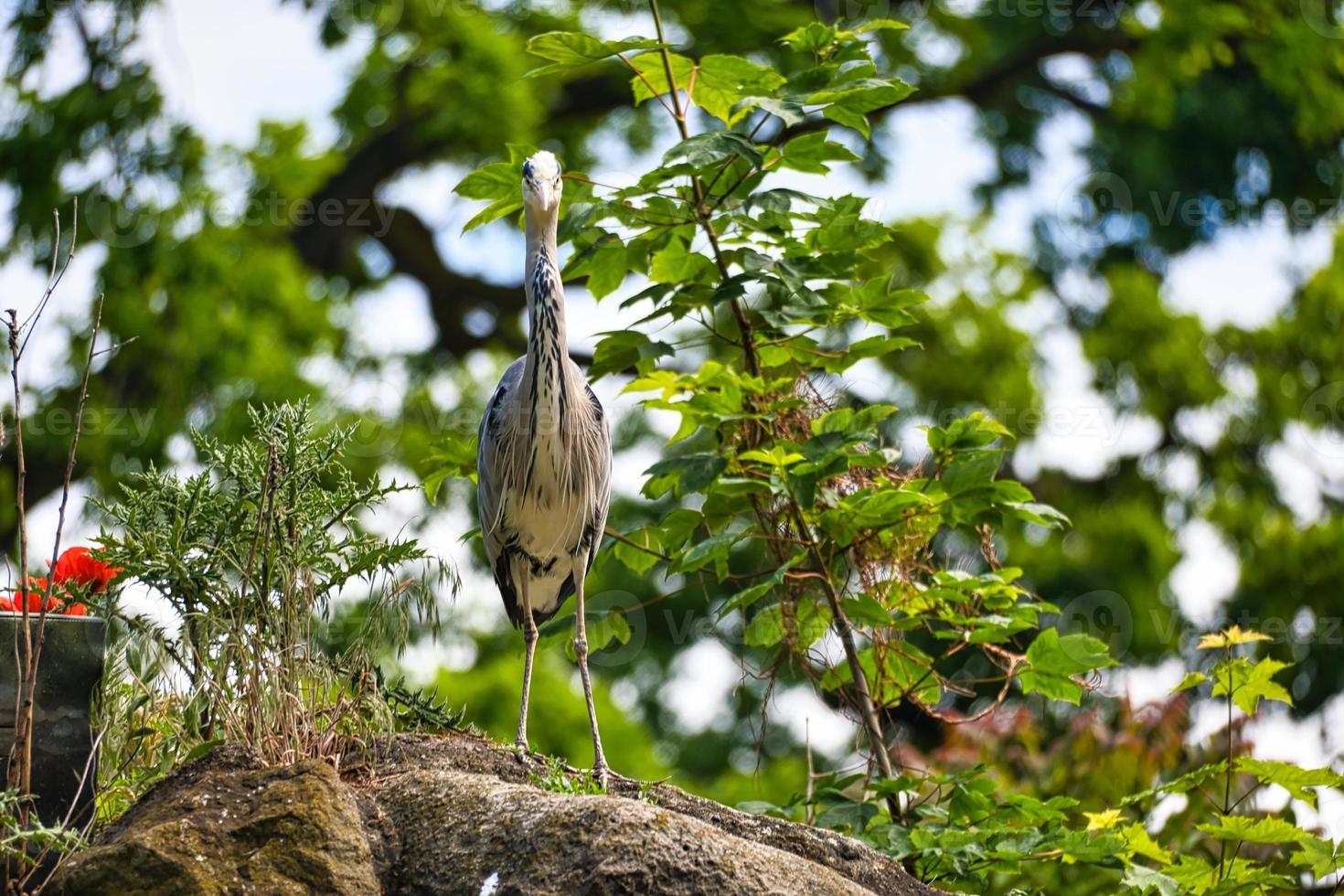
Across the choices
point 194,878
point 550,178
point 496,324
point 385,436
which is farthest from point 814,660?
point 496,324

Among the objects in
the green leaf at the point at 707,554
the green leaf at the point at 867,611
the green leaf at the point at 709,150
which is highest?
the green leaf at the point at 709,150

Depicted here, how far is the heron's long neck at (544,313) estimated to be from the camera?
5.35 meters

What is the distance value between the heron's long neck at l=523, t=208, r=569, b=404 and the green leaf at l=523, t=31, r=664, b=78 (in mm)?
580

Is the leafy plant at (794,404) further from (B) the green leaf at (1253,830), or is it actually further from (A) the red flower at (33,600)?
(A) the red flower at (33,600)

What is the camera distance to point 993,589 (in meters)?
5.38

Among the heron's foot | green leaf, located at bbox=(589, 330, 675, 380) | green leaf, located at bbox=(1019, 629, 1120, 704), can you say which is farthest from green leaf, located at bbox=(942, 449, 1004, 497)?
the heron's foot

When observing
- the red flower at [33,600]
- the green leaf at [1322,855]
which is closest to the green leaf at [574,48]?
the red flower at [33,600]

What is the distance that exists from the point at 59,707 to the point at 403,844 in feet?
3.56

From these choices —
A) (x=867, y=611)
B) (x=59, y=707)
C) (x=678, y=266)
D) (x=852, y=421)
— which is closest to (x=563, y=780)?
(x=867, y=611)

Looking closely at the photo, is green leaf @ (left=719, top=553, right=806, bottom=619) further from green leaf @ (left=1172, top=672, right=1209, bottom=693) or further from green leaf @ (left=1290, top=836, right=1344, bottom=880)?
green leaf @ (left=1290, top=836, right=1344, bottom=880)

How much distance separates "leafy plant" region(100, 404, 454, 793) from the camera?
4027 millimetres

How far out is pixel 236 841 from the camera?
11.8 ft

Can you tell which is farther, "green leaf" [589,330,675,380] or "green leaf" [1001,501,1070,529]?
"green leaf" [589,330,675,380]

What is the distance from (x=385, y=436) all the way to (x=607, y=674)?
817 cm
